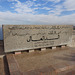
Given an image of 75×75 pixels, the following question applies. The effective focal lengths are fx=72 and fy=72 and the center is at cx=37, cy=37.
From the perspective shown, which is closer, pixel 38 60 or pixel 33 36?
pixel 38 60

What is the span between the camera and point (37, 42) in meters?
4.63

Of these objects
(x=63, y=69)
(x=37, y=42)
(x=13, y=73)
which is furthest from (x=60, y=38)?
(x=13, y=73)

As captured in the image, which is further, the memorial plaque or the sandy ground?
the memorial plaque

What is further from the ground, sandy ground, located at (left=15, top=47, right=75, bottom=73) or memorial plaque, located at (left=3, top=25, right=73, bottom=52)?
memorial plaque, located at (left=3, top=25, right=73, bottom=52)

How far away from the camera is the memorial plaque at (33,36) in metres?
3.87

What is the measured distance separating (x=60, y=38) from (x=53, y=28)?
3.32 ft

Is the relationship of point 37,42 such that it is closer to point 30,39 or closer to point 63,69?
point 30,39

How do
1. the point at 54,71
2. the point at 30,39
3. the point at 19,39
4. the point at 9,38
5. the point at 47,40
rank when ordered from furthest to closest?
the point at 47,40
the point at 30,39
the point at 19,39
the point at 9,38
the point at 54,71

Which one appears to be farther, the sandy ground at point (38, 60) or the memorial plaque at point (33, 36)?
the memorial plaque at point (33, 36)

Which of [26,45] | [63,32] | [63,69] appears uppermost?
[63,32]

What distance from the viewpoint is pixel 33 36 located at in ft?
14.6

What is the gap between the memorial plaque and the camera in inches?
152

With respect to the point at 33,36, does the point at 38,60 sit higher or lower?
lower

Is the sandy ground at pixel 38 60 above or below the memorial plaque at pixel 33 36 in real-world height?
below
